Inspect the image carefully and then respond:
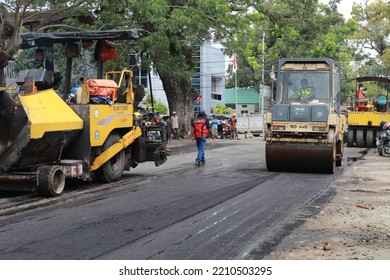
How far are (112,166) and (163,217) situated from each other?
4.36 metres

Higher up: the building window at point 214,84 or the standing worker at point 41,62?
the building window at point 214,84

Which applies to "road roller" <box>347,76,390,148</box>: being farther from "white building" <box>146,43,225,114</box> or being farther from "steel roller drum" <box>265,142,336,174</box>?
"white building" <box>146,43,225,114</box>

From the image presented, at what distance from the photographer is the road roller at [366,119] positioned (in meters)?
24.8

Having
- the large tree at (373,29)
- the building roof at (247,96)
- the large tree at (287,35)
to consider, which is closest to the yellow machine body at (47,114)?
the large tree at (287,35)

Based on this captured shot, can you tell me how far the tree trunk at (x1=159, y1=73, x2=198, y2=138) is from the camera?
29.5 meters

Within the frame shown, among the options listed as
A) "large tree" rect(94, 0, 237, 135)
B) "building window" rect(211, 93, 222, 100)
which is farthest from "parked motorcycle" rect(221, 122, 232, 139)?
"building window" rect(211, 93, 222, 100)

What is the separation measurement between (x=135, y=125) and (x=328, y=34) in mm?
39415

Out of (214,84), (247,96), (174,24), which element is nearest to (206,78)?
(214,84)

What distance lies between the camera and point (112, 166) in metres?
12.2

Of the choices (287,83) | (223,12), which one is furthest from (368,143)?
A: (287,83)

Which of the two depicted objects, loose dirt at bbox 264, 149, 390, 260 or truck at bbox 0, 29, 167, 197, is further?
truck at bbox 0, 29, 167, 197

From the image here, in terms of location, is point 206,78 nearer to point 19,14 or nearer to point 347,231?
point 19,14

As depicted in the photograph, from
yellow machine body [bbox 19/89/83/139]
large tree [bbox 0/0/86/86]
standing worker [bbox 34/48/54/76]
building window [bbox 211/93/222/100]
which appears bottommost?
yellow machine body [bbox 19/89/83/139]

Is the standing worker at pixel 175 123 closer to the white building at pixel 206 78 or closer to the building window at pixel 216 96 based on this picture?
the white building at pixel 206 78
